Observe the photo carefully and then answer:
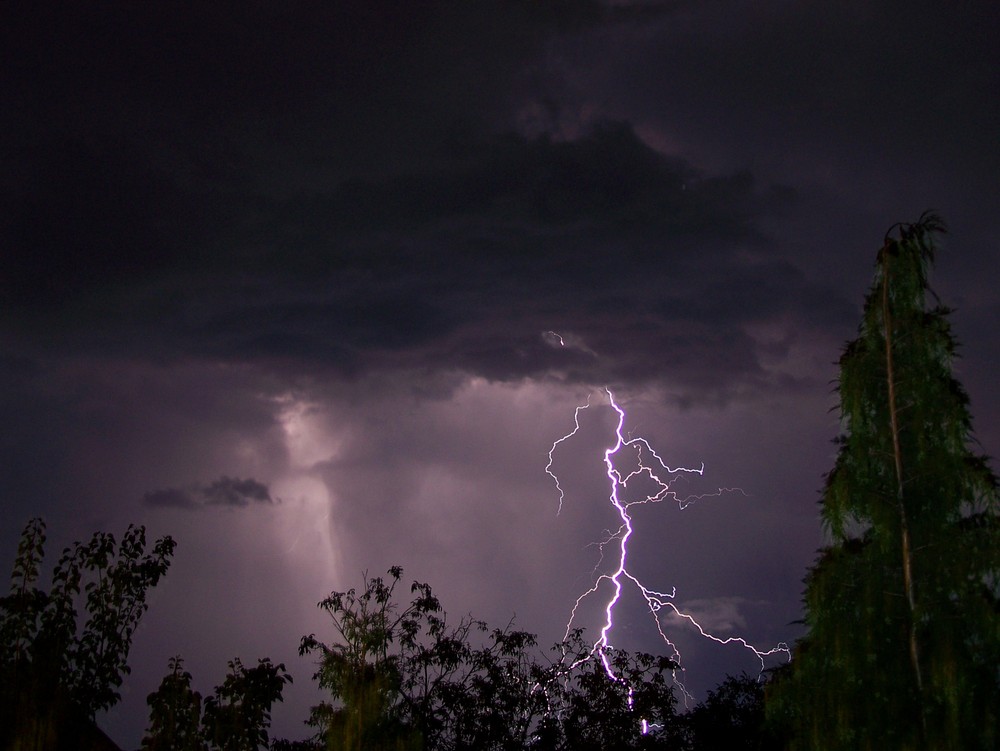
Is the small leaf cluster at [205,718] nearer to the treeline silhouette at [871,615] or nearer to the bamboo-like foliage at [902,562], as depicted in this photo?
the treeline silhouette at [871,615]

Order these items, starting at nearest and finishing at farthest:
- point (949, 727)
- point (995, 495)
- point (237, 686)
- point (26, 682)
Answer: point (949, 727) → point (995, 495) → point (26, 682) → point (237, 686)

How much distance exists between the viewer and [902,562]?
10789 mm

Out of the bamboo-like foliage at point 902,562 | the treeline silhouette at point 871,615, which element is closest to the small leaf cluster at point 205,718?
the treeline silhouette at point 871,615

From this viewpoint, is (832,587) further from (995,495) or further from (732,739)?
(732,739)

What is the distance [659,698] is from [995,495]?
12119mm

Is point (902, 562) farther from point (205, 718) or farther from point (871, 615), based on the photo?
point (205, 718)

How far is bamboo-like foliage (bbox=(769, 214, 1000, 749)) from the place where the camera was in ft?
33.0

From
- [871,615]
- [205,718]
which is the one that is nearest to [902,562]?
[871,615]

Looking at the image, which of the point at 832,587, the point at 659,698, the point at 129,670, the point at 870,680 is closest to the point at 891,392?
the point at 832,587

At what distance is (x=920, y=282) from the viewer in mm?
11422

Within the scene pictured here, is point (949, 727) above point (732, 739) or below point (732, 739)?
below

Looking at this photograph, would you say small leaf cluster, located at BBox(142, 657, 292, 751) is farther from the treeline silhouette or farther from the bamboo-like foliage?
the bamboo-like foliage

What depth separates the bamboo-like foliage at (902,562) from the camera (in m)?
10.0

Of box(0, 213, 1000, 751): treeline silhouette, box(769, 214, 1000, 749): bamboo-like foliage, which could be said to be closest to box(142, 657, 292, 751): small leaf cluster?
box(0, 213, 1000, 751): treeline silhouette
